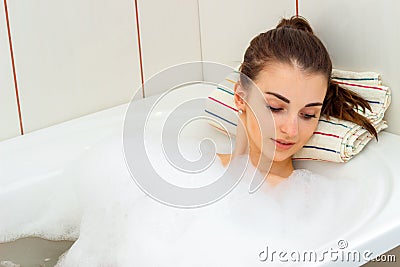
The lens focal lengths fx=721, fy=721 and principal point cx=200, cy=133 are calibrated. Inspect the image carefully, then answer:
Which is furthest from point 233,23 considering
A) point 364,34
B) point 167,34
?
point 364,34

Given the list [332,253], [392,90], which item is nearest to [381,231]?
[332,253]

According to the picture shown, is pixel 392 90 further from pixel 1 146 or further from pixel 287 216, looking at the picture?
pixel 1 146

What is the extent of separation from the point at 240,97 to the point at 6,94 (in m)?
0.54

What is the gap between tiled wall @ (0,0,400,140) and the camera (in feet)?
4.77

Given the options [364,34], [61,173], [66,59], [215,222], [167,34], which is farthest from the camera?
[167,34]

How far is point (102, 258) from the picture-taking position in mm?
1341

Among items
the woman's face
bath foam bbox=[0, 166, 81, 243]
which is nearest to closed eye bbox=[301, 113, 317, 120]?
the woman's face

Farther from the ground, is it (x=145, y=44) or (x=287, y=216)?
(x=145, y=44)

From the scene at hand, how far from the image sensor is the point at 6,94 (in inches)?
64.0

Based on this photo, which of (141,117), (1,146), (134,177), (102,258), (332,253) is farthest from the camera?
(141,117)

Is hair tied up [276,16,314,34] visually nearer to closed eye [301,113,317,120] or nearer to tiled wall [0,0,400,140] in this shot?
tiled wall [0,0,400,140]

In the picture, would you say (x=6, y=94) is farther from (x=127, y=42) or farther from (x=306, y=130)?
(x=306, y=130)

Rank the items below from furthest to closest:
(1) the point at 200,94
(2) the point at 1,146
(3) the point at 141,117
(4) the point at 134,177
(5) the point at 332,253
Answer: (1) the point at 200,94 → (3) the point at 141,117 → (2) the point at 1,146 → (4) the point at 134,177 → (5) the point at 332,253

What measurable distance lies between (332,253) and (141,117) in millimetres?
756
